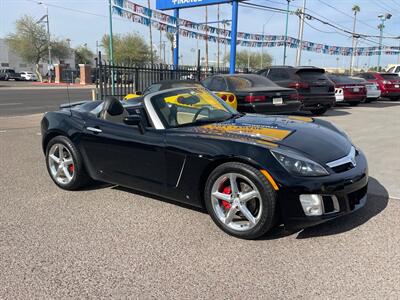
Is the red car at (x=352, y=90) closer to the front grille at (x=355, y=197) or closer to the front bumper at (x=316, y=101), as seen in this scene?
the front bumper at (x=316, y=101)

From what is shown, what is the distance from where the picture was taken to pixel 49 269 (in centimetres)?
300

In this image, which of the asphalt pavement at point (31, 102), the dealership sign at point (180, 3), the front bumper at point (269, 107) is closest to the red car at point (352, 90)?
the dealership sign at point (180, 3)

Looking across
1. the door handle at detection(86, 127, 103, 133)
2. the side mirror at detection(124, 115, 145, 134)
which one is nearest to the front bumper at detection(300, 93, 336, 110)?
the door handle at detection(86, 127, 103, 133)

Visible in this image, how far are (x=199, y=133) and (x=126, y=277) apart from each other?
1.55m

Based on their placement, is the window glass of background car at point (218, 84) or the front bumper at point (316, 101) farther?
the front bumper at point (316, 101)

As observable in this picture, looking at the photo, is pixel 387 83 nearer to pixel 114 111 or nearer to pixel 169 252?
pixel 114 111

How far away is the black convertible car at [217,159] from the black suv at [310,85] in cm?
769

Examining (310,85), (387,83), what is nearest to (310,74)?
(310,85)

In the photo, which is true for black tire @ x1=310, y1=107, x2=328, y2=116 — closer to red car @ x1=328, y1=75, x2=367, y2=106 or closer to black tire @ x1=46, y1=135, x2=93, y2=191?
red car @ x1=328, y1=75, x2=367, y2=106

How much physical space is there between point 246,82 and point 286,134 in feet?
21.6

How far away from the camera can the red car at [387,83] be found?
18797 mm

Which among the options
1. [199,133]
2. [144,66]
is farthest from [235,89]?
[199,133]

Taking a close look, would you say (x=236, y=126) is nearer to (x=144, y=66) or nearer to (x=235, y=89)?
(x=235, y=89)

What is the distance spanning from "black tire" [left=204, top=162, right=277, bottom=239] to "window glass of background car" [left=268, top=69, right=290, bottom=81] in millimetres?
9677
